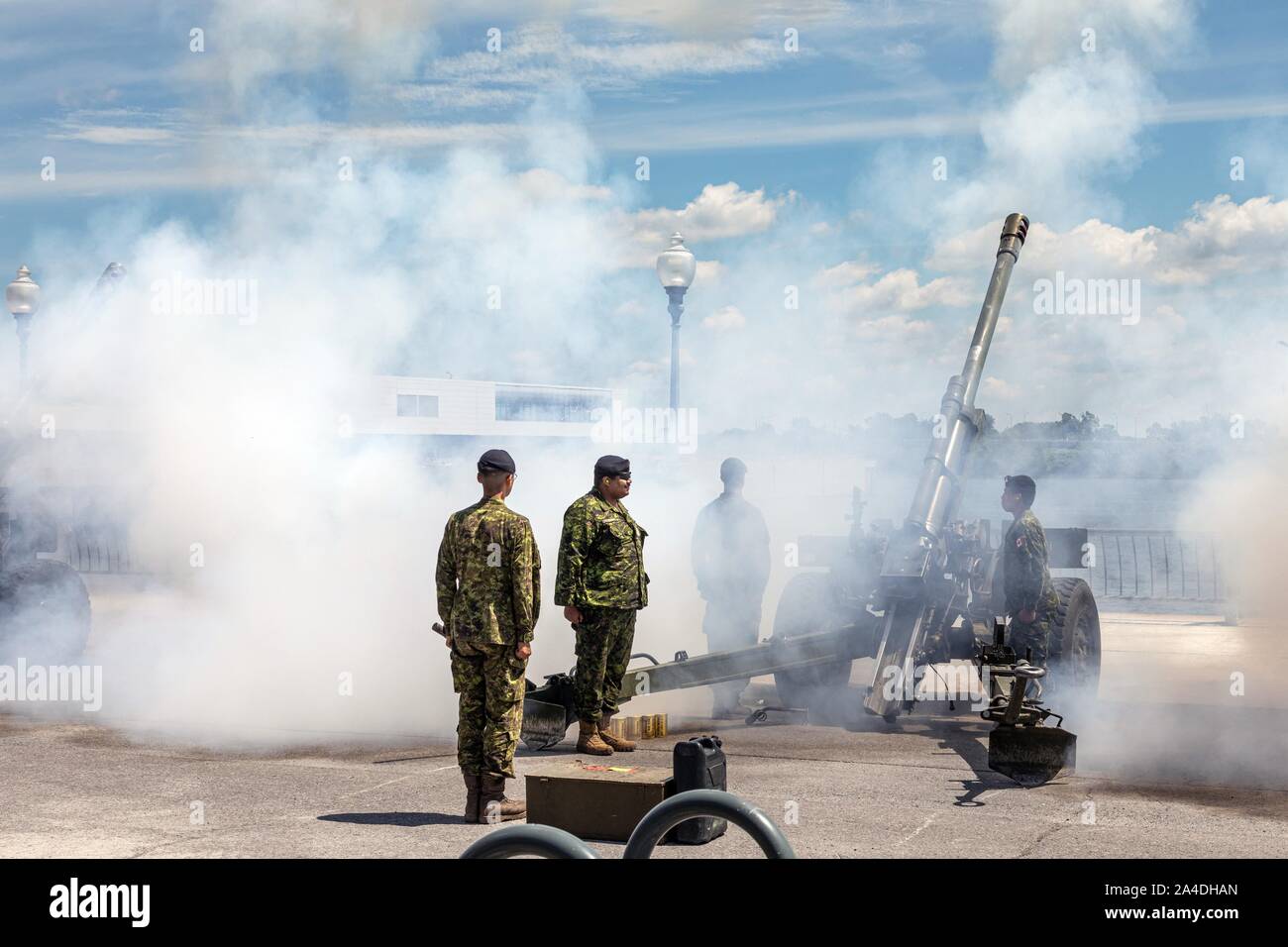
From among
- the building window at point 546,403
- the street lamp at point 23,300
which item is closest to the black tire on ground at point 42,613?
the street lamp at point 23,300

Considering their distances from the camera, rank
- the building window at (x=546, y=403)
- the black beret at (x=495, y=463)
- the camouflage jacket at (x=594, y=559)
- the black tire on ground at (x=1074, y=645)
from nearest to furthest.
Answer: the black beret at (x=495, y=463), the camouflage jacket at (x=594, y=559), the black tire on ground at (x=1074, y=645), the building window at (x=546, y=403)

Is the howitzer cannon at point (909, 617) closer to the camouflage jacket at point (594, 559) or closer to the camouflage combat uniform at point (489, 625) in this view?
the camouflage jacket at point (594, 559)

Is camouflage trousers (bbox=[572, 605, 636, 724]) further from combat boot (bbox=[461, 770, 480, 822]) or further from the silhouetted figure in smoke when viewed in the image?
the silhouetted figure in smoke

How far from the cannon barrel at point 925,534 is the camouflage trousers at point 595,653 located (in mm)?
1770

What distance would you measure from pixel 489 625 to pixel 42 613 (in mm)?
6885

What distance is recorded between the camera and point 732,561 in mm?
11531

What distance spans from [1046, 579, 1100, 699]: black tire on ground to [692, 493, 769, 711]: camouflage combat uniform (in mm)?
2341

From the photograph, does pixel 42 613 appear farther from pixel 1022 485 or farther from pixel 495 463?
pixel 1022 485

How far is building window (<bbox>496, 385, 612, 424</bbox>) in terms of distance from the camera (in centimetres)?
5797

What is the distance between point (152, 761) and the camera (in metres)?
8.72

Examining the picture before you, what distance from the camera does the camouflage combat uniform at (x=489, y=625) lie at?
695 centimetres
